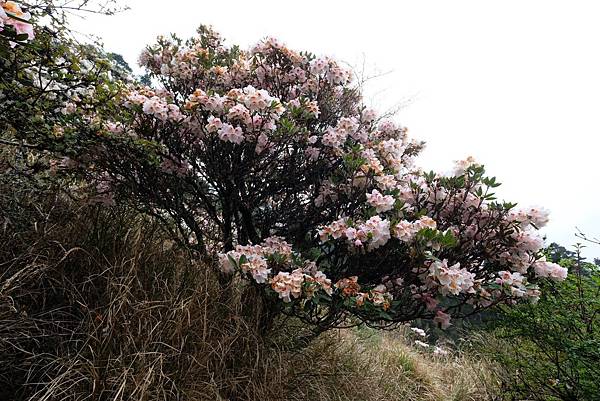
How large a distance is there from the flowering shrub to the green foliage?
12.2 inches

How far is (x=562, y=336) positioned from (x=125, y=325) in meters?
2.33

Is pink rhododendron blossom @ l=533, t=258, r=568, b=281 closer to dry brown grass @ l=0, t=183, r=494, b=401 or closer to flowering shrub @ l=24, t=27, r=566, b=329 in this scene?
flowering shrub @ l=24, t=27, r=566, b=329

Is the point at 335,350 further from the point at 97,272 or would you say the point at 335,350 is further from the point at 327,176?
the point at 97,272

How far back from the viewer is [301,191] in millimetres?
2850

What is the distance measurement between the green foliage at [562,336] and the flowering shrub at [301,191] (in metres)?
0.31

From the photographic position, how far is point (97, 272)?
236 centimetres

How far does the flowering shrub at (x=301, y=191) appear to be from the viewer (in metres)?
2.20

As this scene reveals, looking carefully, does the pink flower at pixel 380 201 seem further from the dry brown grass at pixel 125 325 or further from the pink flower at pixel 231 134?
the dry brown grass at pixel 125 325

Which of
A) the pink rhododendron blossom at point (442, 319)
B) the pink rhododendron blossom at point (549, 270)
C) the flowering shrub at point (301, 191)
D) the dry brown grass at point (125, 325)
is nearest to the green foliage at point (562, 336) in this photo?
the pink rhododendron blossom at point (549, 270)

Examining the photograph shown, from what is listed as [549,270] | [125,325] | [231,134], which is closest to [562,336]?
[549,270]

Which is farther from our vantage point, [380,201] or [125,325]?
[380,201]

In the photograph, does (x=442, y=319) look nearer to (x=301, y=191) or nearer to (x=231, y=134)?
(x=301, y=191)

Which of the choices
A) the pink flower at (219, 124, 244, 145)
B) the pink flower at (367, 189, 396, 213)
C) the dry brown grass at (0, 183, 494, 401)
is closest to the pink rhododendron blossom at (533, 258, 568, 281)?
the pink flower at (367, 189, 396, 213)

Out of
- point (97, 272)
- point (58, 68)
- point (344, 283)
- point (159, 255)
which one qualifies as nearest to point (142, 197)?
point (159, 255)
